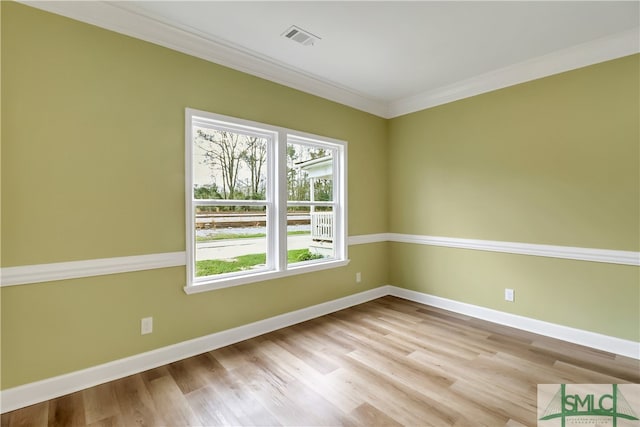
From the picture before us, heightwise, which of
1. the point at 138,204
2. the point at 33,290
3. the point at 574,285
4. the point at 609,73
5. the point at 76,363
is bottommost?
the point at 76,363

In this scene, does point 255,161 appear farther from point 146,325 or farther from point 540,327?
point 540,327

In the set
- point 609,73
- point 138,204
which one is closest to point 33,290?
point 138,204

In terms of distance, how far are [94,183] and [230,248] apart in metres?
1.23

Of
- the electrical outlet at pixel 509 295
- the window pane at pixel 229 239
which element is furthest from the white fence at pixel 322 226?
the electrical outlet at pixel 509 295

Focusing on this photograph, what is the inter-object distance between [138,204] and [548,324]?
4005 mm

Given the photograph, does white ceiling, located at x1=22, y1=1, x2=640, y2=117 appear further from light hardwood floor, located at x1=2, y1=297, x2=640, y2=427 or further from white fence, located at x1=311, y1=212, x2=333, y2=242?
light hardwood floor, located at x1=2, y1=297, x2=640, y2=427

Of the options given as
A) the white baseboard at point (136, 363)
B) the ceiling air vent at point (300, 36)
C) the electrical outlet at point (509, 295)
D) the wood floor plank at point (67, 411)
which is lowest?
the wood floor plank at point (67, 411)

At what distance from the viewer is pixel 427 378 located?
2264mm

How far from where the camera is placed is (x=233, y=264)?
2980mm

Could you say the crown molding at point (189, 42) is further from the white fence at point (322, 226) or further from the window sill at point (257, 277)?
the window sill at point (257, 277)

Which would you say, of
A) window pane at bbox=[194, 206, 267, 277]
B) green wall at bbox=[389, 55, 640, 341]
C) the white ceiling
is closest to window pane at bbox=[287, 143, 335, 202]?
window pane at bbox=[194, 206, 267, 277]

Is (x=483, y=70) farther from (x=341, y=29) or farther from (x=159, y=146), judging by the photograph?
(x=159, y=146)

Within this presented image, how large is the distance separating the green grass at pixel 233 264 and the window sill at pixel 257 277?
0.12 meters

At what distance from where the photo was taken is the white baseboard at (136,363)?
76.0 inches
